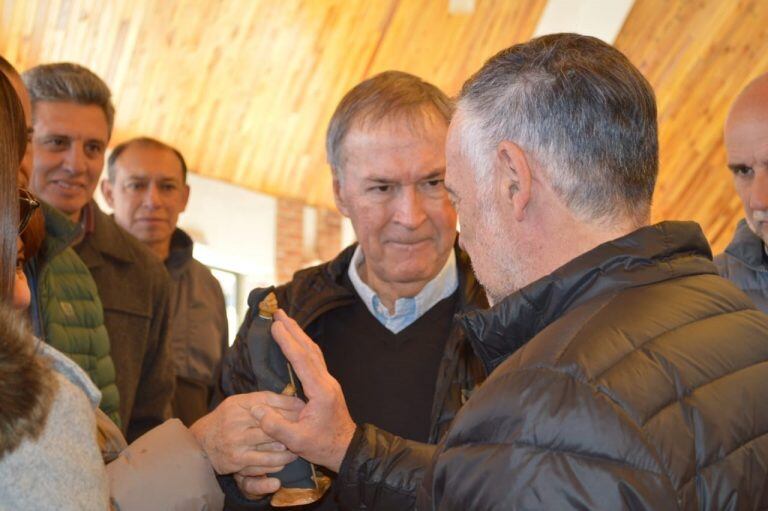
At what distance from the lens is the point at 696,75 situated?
10344mm

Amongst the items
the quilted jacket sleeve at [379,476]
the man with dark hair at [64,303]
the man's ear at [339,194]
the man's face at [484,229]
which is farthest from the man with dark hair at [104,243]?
the man's face at [484,229]

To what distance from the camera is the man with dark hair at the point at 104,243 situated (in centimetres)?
360

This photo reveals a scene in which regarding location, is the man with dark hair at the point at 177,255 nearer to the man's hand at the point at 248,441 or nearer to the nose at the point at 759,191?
the man's hand at the point at 248,441

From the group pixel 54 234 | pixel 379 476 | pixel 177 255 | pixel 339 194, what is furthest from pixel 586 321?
pixel 177 255

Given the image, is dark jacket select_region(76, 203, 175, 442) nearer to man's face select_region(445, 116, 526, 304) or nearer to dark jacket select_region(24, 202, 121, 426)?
dark jacket select_region(24, 202, 121, 426)

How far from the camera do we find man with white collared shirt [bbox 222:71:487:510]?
283 centimetres

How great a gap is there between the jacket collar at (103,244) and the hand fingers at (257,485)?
52.5 inches

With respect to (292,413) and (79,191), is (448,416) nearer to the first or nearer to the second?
(292,413)

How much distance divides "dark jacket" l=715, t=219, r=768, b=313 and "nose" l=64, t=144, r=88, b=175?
2.12 metres

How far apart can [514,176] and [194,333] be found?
315 cm

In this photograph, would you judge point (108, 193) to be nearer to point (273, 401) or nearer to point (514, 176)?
point (273, 401)

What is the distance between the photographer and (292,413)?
98.9 inches

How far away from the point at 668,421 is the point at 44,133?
9.92ft

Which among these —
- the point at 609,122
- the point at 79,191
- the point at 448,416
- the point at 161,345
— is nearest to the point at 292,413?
the point at 448,416
